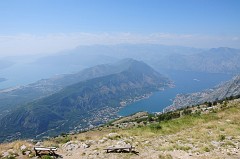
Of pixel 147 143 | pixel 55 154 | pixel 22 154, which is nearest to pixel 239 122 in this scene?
pixel 147 143

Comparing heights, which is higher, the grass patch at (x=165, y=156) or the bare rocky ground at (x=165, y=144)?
the grass patch at (x=165, y=156)

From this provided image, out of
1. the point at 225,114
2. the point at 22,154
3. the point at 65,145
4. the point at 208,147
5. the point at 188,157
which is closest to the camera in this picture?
the point at 188,157

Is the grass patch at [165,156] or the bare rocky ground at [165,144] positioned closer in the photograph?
the grass patch at [165,156]

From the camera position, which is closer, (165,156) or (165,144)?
(165,156)

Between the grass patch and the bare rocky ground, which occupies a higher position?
the grass patch

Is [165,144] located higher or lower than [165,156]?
lower

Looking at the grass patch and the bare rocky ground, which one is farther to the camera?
the bare rocky ground

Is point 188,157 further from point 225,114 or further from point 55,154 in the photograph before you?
point 225,114

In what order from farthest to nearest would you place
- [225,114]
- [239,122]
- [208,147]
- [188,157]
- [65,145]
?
[225,114]
[239,122]
[65,145]
[208,147]
[188,157]
